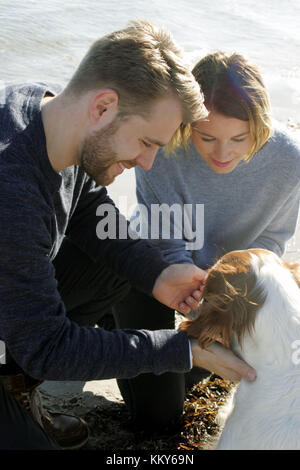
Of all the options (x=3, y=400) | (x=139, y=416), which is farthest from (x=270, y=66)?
(x=3, y=400)

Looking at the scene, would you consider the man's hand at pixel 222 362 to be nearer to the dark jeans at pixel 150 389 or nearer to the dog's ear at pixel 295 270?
the dog's ear at pixel 295 270

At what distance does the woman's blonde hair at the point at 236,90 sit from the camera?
288cm

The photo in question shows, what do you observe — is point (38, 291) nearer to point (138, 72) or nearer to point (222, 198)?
point (138, 72)

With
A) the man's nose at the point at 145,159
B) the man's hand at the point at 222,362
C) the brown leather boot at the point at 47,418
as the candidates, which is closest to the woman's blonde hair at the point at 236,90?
the man's nose at the point at 145,159

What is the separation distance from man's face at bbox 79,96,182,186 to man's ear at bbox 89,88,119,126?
3 centimetres

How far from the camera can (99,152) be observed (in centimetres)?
240

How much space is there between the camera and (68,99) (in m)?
2.35

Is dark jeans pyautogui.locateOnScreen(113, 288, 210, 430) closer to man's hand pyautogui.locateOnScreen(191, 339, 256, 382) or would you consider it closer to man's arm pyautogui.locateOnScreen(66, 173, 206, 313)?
man's arm pyautogui.locateOnScreen(66, 173, 206, 313)

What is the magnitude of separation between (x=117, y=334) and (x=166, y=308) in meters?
0.94

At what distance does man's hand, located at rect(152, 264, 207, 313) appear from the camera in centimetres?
281

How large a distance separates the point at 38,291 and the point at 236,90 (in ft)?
4.78

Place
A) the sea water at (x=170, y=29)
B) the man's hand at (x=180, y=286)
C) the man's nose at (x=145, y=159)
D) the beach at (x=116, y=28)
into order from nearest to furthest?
the man's nose at (x=145, y=159), the man's hand at (x=180, y=286), the beach at (x=116, y=28), the sea water at (x=170, y=29)

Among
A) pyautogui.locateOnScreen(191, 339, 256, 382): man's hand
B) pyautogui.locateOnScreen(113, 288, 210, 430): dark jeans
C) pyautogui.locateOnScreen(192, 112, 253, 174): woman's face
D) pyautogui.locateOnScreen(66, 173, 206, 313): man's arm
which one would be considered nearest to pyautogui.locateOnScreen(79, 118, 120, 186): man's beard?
pyautogui.locateOnScreen(66, 173, 206, 313): man's arm
